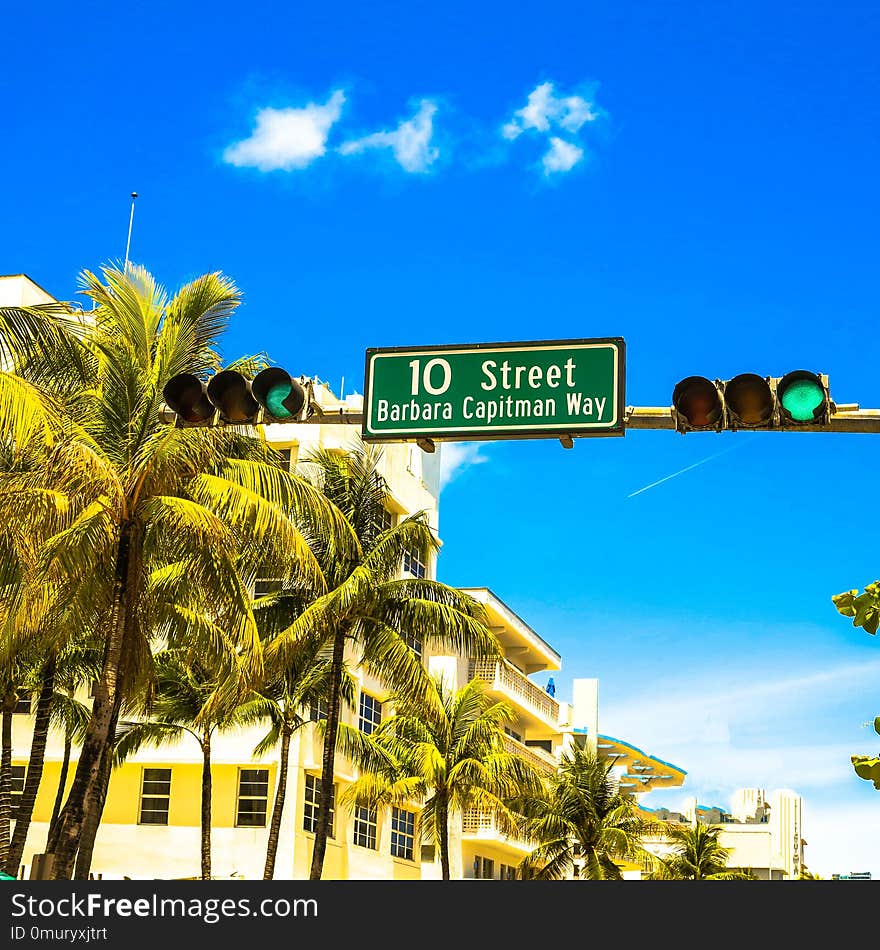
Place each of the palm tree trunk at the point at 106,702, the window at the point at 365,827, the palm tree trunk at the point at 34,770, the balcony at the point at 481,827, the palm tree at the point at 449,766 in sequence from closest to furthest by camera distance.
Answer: the palm tree trunk at the point at 106,702
the palm tree trunk at the point at 34,770
the palm tree at the point at 449,766
the window at the point at 365,827
the balcony at the point at 481,827

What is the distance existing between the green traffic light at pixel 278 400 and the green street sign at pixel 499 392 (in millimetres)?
669

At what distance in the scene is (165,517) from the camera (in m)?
19.7

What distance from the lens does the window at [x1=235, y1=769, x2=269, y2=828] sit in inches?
1558

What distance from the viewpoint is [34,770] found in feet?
101

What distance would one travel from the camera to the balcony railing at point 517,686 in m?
55.8

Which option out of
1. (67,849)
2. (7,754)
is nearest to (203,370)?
(67,849)

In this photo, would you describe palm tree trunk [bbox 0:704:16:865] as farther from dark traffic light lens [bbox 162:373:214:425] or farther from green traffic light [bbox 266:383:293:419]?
green traffic light [bbox 266:383:293:419]

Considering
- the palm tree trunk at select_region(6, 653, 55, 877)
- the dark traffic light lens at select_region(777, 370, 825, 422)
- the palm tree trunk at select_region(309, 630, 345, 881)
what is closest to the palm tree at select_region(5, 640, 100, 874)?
the palm tree trunk at select_region(6, 653, 55, 877)

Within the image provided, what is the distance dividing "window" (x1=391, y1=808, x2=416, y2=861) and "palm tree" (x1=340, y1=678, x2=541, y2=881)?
8.36 ft

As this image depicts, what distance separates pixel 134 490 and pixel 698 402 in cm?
1184

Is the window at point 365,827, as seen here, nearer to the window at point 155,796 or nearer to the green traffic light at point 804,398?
the window at point 155,796

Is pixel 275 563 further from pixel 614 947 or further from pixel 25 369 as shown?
pixel 614 947

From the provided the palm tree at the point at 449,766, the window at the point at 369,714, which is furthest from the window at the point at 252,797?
the window at the point at 369,714

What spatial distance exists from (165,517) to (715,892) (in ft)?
42.2
